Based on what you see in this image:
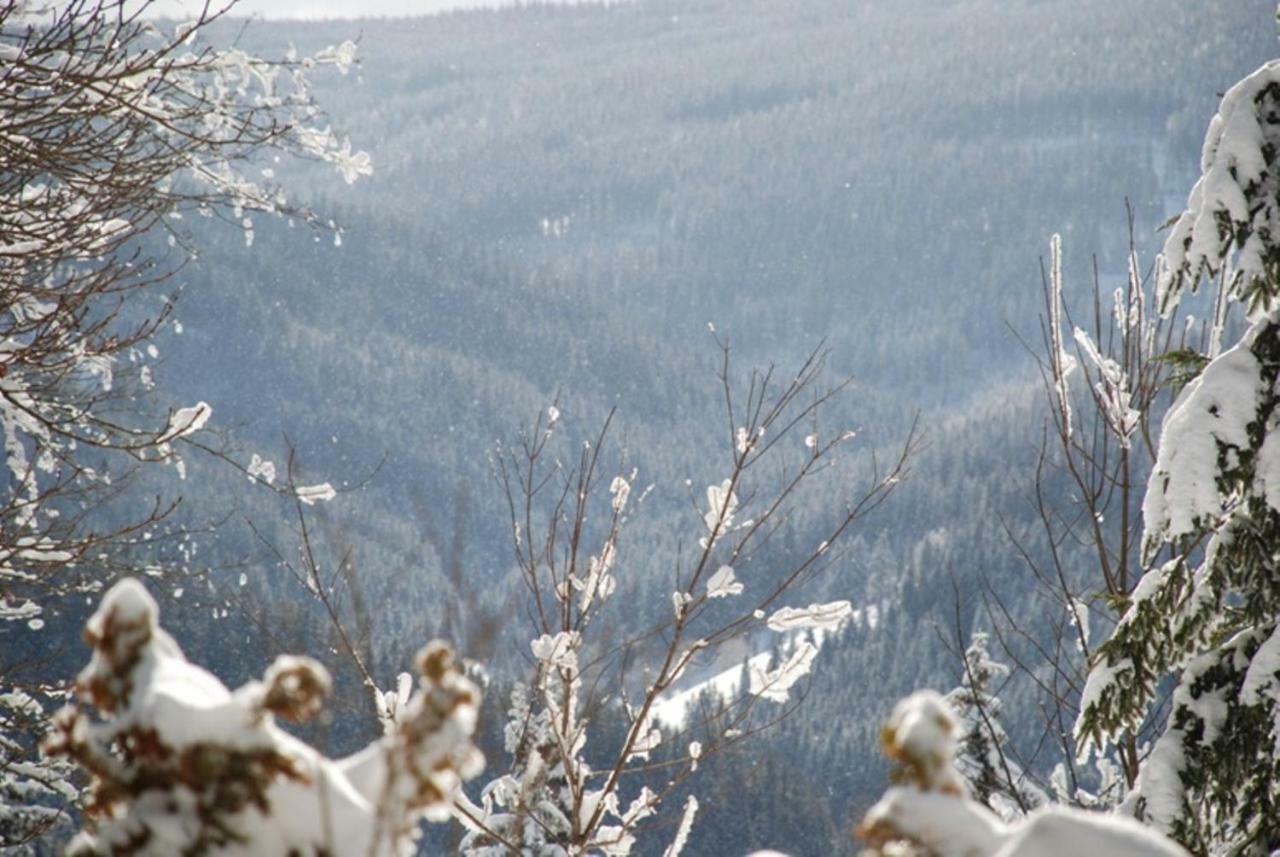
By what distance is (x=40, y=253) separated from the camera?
3.75 meters

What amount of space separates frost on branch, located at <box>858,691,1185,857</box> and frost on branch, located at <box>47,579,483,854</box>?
430 mm

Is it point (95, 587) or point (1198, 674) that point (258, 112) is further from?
point (1198, 674)

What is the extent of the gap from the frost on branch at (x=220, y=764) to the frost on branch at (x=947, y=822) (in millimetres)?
430

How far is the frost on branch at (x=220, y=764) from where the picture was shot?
1116 mm

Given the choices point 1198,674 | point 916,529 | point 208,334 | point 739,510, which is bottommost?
point 916,529

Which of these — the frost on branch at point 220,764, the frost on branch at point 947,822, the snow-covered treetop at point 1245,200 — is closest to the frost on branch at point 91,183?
the frost on branch at point 220,764

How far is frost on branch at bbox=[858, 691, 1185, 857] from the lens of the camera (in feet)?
3.42

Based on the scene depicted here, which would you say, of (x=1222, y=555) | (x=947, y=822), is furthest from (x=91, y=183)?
(x=1222, y=555)

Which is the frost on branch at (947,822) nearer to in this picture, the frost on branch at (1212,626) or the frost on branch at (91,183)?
the frost on branch at (1212,626)

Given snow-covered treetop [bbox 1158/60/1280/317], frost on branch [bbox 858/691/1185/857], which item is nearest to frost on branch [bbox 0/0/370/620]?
frost on branch [bbox 858/691/1185/857]

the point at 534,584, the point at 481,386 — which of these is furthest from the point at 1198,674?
the point at 481,386

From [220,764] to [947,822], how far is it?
2.51 ft

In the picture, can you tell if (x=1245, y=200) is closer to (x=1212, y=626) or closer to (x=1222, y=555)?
(x=1222, y=555)

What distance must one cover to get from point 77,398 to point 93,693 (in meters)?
3.77
